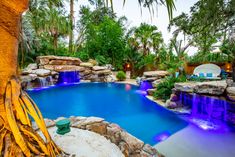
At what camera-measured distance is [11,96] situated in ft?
5.06

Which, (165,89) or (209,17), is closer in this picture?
(209,17)

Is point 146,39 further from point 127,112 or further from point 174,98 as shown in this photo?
point 127,112

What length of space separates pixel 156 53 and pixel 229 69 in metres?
7.60

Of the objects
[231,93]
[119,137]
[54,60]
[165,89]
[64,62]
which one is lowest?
[119,137]

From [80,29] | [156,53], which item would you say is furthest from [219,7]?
[80,29]

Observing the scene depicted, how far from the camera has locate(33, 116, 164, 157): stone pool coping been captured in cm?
357

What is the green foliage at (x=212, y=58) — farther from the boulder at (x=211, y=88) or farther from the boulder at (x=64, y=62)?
the boulder at (x=64, y=62)

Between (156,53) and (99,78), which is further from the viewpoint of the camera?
(156,53)

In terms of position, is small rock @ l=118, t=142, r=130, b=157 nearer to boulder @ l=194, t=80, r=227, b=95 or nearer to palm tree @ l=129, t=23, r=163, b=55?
boulder @ l=194, t=80, r=227, b=95

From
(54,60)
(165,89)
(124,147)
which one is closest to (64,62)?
(54,60)

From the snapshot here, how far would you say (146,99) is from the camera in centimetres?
972

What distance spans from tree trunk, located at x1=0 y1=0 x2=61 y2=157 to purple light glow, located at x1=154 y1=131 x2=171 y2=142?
3.98 meters

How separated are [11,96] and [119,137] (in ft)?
8.80

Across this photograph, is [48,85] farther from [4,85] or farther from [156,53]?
[4,85]
